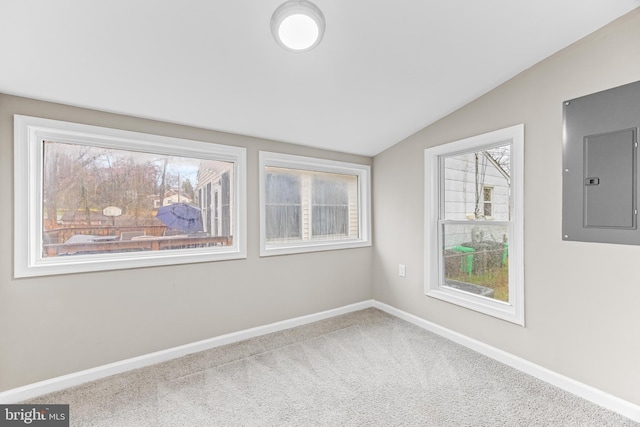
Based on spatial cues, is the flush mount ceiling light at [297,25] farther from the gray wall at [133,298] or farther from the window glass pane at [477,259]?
the window glass pane at [477,259]

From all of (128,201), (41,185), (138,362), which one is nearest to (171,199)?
(128,201)

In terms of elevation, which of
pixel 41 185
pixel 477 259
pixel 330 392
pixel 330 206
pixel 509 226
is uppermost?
pixel 41 185

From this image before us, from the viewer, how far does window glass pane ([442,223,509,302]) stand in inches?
94.0

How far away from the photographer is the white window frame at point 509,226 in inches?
84.9

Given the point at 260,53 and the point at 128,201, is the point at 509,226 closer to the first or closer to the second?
the point at 260,53

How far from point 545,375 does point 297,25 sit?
2729 millimetres

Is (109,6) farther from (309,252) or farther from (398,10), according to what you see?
(309,252)

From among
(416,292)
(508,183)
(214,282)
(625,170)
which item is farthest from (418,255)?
(214,282)

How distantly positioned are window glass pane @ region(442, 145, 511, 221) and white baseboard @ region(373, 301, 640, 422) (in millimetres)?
1053

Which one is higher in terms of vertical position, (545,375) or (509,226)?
(509,226)

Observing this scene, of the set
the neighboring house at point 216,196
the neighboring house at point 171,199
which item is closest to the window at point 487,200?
the neighboring house at point 216,196

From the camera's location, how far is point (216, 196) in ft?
8.70

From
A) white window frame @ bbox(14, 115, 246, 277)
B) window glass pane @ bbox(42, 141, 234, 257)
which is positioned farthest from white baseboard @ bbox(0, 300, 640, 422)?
window glass pane @ bbox(42, 141, 234, 257)

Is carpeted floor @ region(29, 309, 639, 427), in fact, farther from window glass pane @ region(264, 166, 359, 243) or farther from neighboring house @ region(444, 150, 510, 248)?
window glass pane @ region(264, 166, 359, 243)
